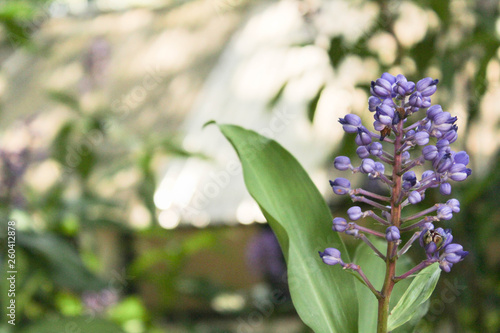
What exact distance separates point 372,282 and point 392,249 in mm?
78

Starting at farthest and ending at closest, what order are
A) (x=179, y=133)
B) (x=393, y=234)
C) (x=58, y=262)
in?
1. (x=179, y=133)
2. (x=58, y=262)
3. (x=393, y=234)

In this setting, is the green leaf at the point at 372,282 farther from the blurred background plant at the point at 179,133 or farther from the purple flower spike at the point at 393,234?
the blurred background plant at the point at 179,133

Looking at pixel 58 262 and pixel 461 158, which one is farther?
pixel 58 262

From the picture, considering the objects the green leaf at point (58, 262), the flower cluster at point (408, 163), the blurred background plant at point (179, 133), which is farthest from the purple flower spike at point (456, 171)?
the green leaf at point (58, 262)

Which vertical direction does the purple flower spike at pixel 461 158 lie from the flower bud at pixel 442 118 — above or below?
below

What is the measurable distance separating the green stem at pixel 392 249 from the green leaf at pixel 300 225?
0.03 m

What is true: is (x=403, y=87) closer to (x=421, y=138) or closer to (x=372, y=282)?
(x=421, y=138)

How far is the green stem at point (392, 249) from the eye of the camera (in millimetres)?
307

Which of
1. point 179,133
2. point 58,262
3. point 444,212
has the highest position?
point 444,212

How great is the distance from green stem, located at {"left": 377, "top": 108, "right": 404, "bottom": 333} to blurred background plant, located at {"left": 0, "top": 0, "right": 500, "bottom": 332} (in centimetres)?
45

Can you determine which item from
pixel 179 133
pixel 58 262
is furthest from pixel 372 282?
pixel 179 133

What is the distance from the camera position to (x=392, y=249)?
31 cm

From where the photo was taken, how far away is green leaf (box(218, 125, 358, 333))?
33cm

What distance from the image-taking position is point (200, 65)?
8.55 ft
